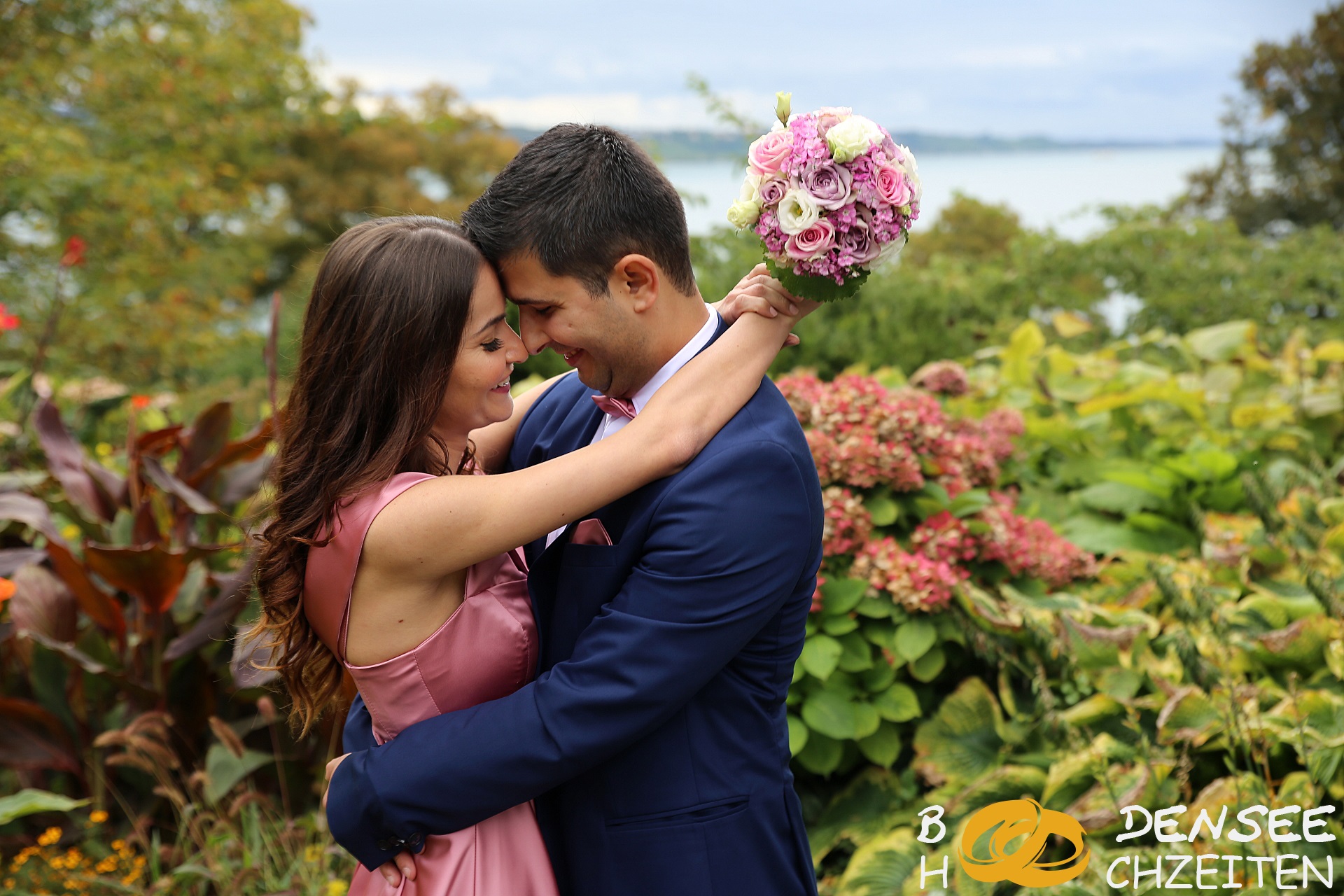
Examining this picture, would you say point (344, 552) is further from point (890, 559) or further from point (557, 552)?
point (890, 559)

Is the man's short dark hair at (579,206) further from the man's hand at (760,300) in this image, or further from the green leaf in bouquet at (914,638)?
the green leaf in bouquet at (914,638)

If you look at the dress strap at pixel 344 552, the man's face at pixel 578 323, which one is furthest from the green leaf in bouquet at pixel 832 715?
the dress strap at pixel 344 552

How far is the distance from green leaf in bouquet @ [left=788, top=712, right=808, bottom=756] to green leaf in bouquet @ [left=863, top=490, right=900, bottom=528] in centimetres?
70

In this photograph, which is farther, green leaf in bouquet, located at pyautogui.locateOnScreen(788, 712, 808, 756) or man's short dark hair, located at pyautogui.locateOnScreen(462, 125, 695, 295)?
green leaf in bouquet, located at pyautogui.locateOnScreen(788, 712, 808, 756)

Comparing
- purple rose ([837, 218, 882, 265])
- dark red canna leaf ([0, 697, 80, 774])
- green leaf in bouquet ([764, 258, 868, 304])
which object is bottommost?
dark red canna leaf ([0, 697, 80, 774])

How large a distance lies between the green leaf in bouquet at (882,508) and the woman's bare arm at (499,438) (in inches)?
53.0

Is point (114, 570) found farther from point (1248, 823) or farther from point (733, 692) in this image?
point (1248, 823)

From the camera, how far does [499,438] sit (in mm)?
2516

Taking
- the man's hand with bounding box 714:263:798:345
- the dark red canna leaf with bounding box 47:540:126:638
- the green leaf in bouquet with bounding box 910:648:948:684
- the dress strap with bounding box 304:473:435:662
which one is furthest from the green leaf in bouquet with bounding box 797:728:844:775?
the dark red canna leaf with bounding box 47:540:126:638

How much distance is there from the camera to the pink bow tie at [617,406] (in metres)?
2.06

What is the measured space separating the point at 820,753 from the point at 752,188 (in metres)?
2.10

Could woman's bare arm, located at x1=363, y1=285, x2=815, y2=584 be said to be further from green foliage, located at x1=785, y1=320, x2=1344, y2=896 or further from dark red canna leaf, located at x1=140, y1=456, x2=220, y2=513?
dark red canna leaf, located at x1=140, y1=456, x2=220, y2=513

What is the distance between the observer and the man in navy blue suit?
1.72 m

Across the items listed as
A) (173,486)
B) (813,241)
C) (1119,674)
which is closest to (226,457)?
(173,486)
